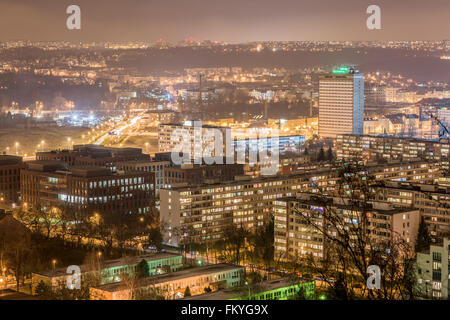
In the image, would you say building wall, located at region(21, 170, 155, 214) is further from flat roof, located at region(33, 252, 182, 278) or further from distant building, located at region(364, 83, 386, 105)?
distant building, located at region(364, 83, 386, 105)

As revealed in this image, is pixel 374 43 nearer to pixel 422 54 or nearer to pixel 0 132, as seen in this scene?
pixel 422 54

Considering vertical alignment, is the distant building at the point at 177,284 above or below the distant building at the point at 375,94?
below

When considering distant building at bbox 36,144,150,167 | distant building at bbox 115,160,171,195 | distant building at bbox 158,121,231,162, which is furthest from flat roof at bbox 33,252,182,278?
distant building at bbox 158,121,231,162

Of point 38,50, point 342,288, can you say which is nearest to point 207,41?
point 38,50

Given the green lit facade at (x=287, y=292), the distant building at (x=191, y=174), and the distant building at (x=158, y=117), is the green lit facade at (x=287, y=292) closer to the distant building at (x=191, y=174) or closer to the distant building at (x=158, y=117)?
the distant building at (x=191, y=174)

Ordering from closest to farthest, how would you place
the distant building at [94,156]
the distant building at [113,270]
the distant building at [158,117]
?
1. the distant building at [113,270]
2. the distant building at [94,156]
3. the distant building at [158,117]

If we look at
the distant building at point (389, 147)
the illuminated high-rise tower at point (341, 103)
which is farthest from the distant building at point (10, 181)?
the illuminated high-rise tower at point (341, 103)

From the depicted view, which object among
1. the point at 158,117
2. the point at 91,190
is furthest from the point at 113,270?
the point at 158,117
